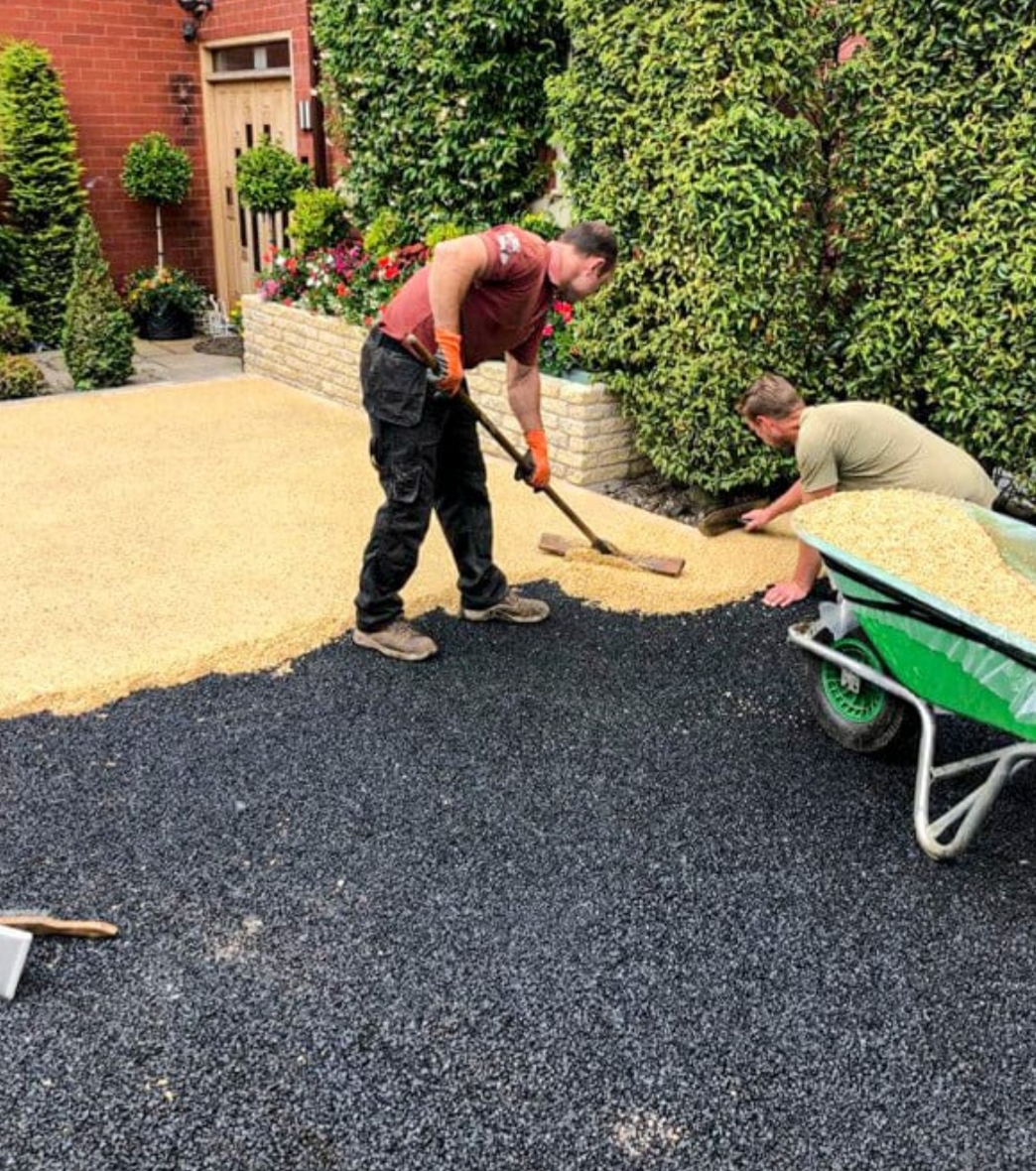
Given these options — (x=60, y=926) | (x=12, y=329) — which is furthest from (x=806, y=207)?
(x=12, y=329)

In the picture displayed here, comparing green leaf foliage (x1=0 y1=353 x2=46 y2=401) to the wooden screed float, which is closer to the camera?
the wooden screed float

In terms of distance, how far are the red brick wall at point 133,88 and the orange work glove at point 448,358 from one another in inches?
253

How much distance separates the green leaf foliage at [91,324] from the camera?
25.5ft

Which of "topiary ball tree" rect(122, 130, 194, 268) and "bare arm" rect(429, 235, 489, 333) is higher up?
"topiary ball tree" rect(122, 130, 194, 268)

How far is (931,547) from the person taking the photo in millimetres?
2924

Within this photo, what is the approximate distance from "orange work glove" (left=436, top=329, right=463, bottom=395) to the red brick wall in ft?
21.1

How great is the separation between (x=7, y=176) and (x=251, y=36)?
2.46 metres

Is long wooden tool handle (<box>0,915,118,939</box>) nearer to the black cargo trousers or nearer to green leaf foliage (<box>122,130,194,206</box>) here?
the black cargo trousers

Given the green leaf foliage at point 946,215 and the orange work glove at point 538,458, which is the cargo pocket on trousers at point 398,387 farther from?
the green leaf foliage at point 946,215

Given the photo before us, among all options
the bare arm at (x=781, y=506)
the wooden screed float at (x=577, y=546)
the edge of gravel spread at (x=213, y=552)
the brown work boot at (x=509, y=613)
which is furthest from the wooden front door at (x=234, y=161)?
the brown work boot at (x=509, y=613)

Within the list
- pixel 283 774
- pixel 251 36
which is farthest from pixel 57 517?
pixel 251 36

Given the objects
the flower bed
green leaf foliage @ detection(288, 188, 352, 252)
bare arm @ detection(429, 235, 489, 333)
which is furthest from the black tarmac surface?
green leaf foliage @ detection(288, 188, 352, 252)

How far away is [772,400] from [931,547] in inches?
41.8

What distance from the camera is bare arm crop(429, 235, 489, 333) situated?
336 centimetres
